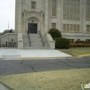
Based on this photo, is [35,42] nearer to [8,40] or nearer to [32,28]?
[8,40]

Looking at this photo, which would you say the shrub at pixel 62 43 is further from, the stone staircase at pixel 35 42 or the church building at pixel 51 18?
the church building at pixel 51 18

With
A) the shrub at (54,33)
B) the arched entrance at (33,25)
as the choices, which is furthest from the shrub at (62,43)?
the arched entrance at (33,25)

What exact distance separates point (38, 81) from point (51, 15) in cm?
3007

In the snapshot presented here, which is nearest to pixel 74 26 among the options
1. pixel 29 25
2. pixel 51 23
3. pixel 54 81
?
pixel 51 23

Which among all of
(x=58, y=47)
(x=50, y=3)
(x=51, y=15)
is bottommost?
(x=58, y=47)

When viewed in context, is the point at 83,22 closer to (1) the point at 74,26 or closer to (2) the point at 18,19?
(1) the point at 74,26

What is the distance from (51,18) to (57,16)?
1312 millimetres

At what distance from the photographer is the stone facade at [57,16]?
34500mm

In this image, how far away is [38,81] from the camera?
712 centimetres

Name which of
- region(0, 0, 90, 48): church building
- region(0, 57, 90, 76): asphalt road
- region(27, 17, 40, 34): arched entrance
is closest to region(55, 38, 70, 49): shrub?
region(0, 0, 90, 48): church building

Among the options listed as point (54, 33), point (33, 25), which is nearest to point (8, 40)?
point (33, 25)

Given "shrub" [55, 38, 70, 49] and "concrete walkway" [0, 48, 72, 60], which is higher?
"shrub" [55, 38, 70, 49]

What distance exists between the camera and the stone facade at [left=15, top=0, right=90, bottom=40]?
34500mm

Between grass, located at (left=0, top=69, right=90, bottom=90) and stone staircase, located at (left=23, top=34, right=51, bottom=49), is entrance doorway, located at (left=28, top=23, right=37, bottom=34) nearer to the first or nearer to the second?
stone staircase, located at (left=23, top=34, right=51, bottom=49)
